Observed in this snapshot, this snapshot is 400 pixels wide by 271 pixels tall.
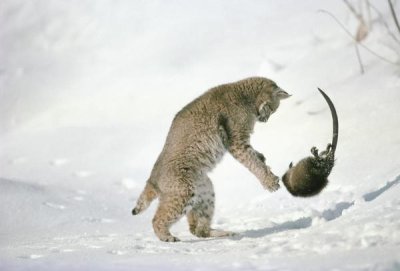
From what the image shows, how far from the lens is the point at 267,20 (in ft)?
41.2

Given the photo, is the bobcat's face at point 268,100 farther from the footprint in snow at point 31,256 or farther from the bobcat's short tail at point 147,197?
the footprint in snow at point 31,256

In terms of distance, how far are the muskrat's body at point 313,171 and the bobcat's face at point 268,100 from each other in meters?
0.90

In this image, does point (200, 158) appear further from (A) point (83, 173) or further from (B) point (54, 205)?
(A) point (83, 173)

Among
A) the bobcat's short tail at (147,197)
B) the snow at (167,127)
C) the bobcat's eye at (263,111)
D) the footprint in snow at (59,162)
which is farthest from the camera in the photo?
the footprint in snow at (59,162)

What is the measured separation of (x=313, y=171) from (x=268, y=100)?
114 cm

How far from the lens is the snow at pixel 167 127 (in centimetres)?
434

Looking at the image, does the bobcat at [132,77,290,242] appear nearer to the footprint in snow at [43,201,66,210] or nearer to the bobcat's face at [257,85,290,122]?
the bobcat's face at [257,85,290,122]

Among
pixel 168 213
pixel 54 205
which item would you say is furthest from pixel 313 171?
pixel 54 205

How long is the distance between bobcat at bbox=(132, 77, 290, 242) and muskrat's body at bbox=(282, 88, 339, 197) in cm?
29

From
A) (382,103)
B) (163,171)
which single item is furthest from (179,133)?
(382,103)

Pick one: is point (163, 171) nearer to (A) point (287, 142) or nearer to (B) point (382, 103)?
(A) point (287, 142)

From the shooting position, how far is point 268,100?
5.97m

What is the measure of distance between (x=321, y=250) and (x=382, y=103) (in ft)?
15.1

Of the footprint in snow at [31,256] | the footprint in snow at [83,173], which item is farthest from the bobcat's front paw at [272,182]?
the footprint in snow at [83,173]
